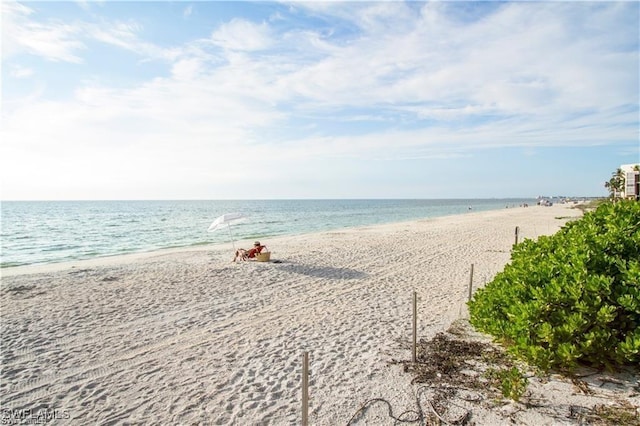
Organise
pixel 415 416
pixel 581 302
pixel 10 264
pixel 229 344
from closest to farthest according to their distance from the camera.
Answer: pixel 415 416
pixel 581 302
pixel 229 344
pixel 10 264

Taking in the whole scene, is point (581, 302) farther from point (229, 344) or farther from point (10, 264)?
point (10, 264)

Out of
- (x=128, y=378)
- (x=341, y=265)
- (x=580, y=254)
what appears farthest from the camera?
(x=341, y=265)

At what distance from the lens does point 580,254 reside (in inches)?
181

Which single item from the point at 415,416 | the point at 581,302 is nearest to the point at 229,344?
the point at 415,416

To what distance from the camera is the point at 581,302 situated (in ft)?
14.0

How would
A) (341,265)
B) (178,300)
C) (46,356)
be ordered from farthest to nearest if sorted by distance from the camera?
(341,265) < (178,300) < (46,356)

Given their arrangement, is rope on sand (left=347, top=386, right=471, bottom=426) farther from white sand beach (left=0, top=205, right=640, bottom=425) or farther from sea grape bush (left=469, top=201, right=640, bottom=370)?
sea grape bush (left=469, top=201, right=640, bottom=370)

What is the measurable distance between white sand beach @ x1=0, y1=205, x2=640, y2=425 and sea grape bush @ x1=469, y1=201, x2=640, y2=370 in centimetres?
49

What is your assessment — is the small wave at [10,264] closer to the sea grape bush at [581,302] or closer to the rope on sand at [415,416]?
the rope on sand at [415,416]

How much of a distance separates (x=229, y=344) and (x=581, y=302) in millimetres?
5193

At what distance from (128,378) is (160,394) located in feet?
2.59

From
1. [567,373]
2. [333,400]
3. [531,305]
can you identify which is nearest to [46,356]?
[333,400]

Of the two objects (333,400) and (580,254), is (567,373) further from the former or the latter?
(333,400)

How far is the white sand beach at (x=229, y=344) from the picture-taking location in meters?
4.39
